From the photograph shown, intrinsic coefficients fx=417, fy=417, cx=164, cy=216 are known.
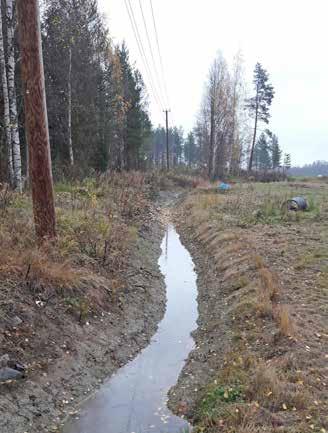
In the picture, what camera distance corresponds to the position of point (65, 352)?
19.5 ft

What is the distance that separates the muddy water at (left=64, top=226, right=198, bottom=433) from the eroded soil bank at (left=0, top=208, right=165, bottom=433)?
178 mm

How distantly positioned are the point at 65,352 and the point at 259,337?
289cm

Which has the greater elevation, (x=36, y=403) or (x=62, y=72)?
(x=62, y=72)

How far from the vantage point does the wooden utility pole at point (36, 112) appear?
7.15 m

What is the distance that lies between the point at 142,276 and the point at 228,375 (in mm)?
4811

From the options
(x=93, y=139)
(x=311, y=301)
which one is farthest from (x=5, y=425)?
(x=93, y=139)

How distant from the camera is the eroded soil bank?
15.8ft

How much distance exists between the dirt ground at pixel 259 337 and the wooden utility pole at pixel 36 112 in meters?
3.63

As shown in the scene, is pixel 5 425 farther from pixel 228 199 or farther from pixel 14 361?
pixel 228 199

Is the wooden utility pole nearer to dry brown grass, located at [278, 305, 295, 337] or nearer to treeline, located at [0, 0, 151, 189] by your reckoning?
dry brown grass, located at [278, 305, 295, 337]

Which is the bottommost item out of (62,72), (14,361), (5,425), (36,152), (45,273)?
(5,425)

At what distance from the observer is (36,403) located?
16.2ft

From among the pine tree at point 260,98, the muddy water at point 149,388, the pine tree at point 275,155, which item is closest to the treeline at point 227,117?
the pine tree at point 260,98

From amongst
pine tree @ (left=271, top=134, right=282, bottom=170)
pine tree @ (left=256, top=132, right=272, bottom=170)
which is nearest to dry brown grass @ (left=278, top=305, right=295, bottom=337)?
pine tree @ (left=271, top=134, right=282, bottom=170)
